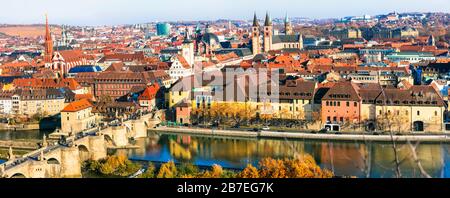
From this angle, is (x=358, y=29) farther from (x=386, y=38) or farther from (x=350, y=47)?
(x=350, y=47)

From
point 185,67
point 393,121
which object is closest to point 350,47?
point 185,67

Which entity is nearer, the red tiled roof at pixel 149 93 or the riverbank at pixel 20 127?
the riverbank at pixel 20 127

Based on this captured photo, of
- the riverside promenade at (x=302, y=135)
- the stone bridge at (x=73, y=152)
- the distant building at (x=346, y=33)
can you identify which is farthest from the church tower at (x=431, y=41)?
the stone bridge at (x=73, y=152)

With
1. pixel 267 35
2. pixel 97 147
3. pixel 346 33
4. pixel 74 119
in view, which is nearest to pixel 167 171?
pixel 97 147

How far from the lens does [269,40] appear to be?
2302 centimetres

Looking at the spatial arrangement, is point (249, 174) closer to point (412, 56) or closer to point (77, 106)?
point (77, 106)

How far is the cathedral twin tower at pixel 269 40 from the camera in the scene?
22075mm

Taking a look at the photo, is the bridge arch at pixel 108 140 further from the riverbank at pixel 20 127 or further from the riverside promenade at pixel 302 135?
the riverbank at pixel 20 127

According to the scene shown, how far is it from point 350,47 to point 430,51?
331 centimetres

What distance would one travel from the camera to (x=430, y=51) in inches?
774

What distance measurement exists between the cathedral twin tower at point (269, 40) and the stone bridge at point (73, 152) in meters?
11.1

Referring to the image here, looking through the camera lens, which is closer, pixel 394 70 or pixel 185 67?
pixel 394 70

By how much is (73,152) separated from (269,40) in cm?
1600
